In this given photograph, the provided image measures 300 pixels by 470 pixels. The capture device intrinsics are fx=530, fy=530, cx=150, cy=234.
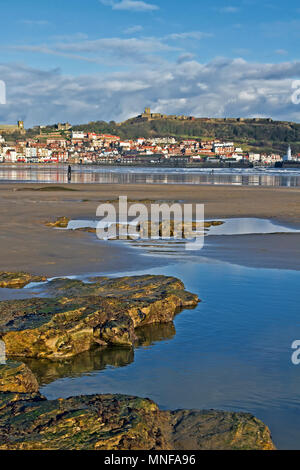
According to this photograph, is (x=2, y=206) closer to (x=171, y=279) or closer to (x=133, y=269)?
(x=133, y=269)

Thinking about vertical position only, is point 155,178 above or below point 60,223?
above

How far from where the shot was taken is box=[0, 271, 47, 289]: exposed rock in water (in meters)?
10.1

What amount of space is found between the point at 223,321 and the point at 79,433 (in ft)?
14.0

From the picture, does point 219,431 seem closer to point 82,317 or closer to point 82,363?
point 82,363

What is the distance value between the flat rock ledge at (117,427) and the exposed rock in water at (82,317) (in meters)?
1.83

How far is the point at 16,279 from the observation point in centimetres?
1027

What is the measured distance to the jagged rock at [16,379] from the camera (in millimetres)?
5422

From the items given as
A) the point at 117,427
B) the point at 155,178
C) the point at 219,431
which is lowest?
the point at 219,431

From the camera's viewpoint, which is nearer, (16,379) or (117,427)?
(117,427)
